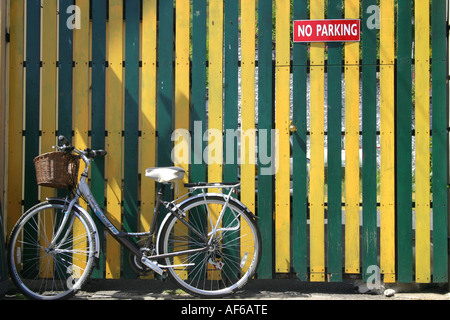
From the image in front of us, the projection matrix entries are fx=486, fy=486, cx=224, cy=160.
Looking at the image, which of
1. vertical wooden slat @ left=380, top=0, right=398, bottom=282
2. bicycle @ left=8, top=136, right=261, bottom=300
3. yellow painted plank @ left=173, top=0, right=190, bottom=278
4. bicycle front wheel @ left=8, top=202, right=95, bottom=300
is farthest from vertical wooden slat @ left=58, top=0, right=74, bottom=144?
vertical wooden slat @ left=380, top=0, right=398, bottom=282

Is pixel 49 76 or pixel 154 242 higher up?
pixel 49 76

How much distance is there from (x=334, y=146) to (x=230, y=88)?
1.10 m

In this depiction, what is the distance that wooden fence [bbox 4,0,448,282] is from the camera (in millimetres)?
4418

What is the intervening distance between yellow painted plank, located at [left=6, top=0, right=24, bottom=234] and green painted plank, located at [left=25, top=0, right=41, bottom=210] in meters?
0.06

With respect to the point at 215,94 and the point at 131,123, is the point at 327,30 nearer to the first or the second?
the point at 215,94

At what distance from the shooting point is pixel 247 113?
14.8 feet

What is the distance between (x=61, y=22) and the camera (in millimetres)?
4555

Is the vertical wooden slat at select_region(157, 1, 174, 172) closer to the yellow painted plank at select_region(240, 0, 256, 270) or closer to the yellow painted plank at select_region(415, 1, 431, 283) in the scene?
the yellow painted plank at select_region(240, 0, 256, 270)

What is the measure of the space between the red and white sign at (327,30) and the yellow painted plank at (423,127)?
0.56m

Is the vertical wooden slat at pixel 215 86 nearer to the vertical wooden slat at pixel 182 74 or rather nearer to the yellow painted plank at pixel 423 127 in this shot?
the vertical wooden slat at pixel 182 74

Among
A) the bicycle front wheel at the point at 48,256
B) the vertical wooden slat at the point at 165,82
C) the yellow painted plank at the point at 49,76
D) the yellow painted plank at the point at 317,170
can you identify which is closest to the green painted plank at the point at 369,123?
the yellow painted plank at the point at 317,170

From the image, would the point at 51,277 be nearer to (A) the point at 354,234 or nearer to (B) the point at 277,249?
(B) the point at 277,249

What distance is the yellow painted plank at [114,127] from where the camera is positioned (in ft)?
14.9

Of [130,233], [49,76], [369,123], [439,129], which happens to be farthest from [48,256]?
[439,129]
